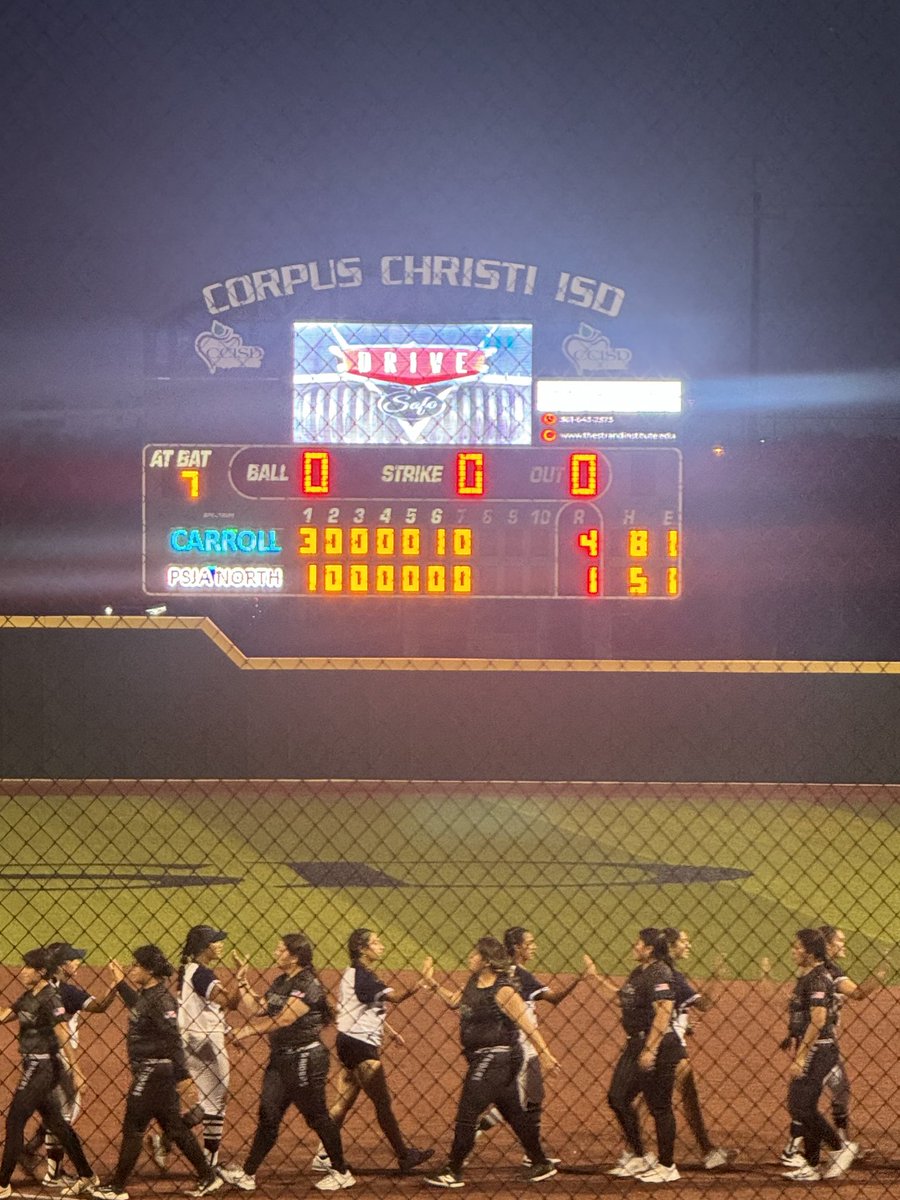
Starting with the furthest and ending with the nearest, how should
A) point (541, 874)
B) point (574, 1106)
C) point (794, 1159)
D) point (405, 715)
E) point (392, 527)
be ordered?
point (392, 527) < point (405, 715) < point (541, 874) < point (574, 1106) < point (794, 1159)

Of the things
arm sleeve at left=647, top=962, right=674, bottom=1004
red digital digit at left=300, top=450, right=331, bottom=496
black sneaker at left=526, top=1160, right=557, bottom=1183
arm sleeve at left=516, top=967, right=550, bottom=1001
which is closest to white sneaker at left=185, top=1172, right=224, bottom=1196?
black sneaker at left=526, top=1160, right=557, bottom=1183

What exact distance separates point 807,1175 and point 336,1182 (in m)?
1.62

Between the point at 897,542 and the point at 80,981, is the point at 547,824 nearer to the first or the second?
the point at 80,981

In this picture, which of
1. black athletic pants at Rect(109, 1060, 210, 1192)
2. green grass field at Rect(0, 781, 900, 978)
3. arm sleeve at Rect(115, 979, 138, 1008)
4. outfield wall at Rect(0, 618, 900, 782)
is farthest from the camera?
outfield wall at Rect(0, 618, 900, 782)

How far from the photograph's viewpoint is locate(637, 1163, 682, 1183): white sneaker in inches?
203

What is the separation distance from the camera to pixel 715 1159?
5.37 metres

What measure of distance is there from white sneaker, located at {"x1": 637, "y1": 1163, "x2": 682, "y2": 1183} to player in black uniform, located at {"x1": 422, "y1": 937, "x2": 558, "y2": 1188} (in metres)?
0.39

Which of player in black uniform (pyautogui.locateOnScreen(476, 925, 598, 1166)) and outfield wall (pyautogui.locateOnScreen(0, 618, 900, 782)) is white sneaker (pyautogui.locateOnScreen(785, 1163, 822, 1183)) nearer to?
player in black uniform (pyautogui.locateOnScreen(476, 925, 598, 1166))

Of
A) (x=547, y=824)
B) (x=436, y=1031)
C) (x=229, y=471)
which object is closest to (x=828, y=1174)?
(x=436, y=1031)

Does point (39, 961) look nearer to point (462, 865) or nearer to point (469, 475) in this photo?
point (462, 865)

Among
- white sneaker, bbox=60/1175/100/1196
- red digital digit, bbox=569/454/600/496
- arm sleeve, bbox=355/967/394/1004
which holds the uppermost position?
red digital digit, bbox=569/454/600/496

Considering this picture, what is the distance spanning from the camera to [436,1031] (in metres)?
7.35

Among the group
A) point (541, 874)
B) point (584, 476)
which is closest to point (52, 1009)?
point (541, 874)

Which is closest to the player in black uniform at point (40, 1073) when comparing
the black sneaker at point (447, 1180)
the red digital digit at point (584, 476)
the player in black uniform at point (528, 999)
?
the black sneaker at point (447, 1180)
